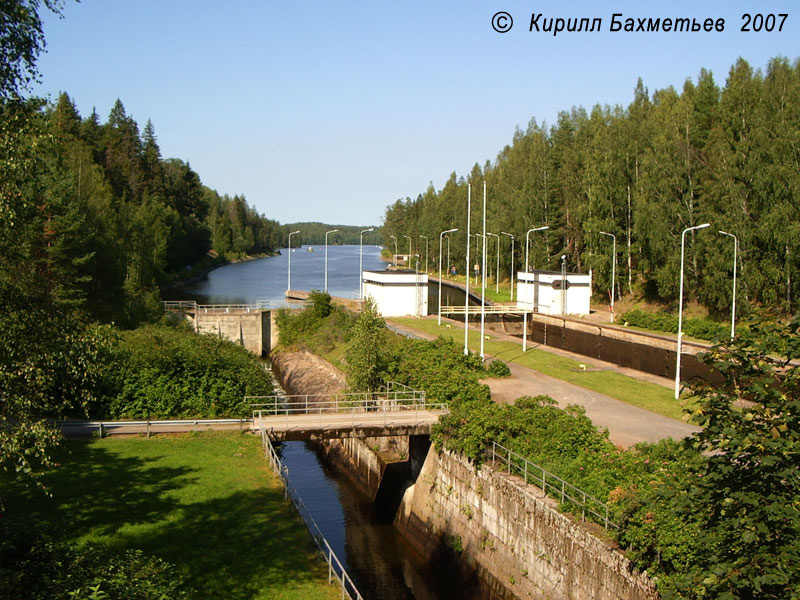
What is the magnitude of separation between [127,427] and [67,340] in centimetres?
1272

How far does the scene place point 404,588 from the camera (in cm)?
2231

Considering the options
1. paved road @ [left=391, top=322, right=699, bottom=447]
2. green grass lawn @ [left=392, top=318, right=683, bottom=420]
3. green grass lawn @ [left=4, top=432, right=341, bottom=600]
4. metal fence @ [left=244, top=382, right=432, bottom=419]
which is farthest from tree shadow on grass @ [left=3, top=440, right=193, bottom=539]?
green grass lawn @ [left=392, top=318, right=683, bottom=420]

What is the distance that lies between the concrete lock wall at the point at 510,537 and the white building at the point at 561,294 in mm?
36247

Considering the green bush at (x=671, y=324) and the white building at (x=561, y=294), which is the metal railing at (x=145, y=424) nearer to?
the green bush at (x=671, y=324)

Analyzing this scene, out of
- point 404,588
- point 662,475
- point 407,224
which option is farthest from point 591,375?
point 407,224

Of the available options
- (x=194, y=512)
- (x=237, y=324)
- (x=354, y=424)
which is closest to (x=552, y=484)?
(x=354, y=424)

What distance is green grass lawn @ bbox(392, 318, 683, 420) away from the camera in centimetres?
3105

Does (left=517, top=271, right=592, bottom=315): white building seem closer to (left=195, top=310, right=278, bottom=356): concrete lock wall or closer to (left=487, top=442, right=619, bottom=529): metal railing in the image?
(left=195, top=310, right=278, bottom=356): concrete lock wall

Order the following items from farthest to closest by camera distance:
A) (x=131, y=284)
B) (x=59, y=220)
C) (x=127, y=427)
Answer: (x=131, y=284)
(x=59, y=220)
(x=127, y=427)

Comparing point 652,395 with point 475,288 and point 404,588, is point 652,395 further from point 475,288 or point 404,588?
point 475,288

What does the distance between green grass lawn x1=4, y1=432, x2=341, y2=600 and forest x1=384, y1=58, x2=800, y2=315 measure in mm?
16448

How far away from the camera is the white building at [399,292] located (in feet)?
195

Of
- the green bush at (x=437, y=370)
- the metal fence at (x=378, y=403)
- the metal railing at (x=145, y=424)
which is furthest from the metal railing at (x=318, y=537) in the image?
the green bush at (x=437, y=370)

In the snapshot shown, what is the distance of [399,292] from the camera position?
5988cm
